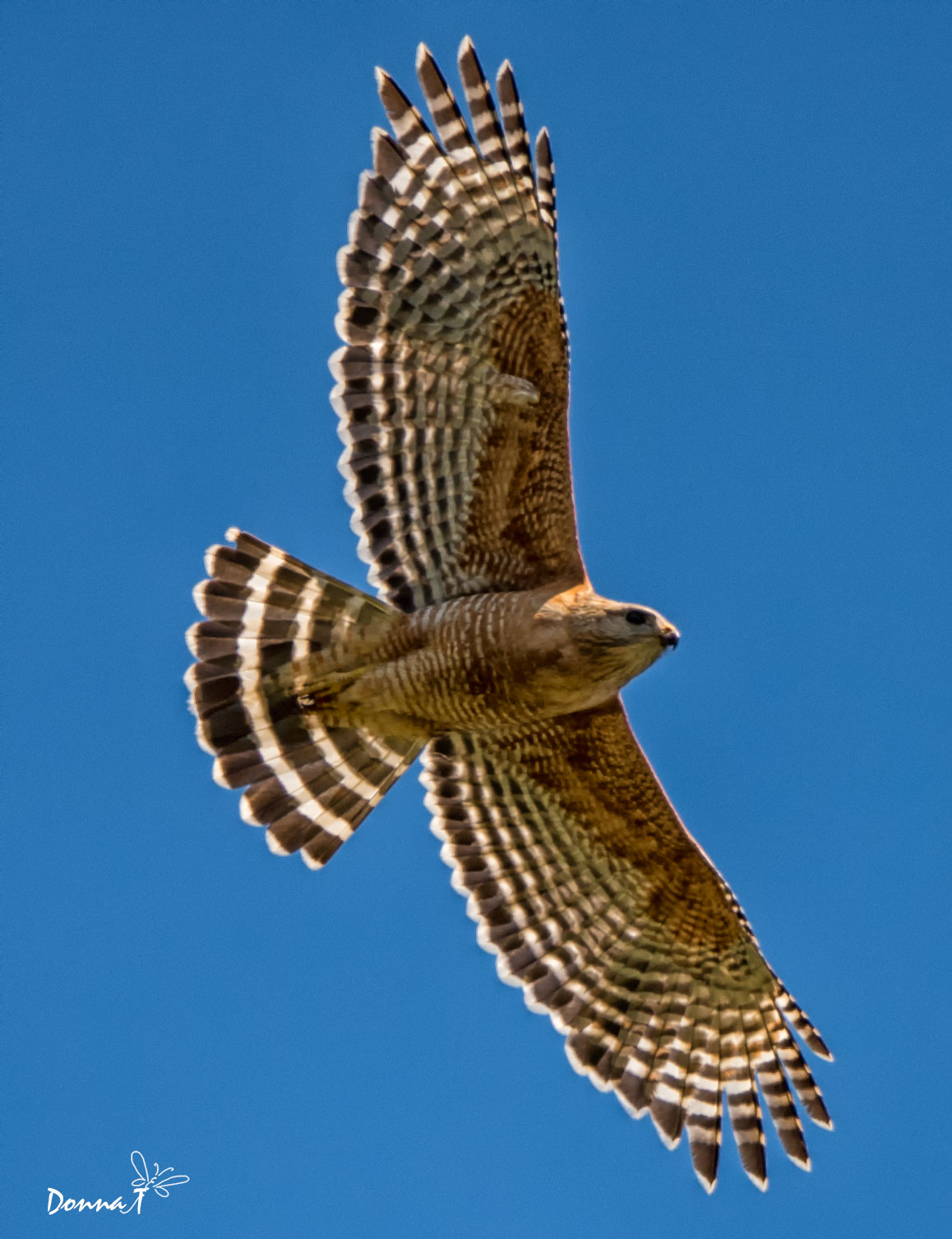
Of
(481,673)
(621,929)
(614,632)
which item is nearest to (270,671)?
(481,673)

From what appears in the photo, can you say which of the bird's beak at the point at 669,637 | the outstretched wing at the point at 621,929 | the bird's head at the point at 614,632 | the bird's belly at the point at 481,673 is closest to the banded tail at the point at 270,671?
the bird's belly at the point at 481,673

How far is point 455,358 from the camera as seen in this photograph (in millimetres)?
9023

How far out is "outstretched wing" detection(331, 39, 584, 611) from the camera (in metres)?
8.66

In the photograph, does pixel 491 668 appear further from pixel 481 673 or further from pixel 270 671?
pixel 270 671

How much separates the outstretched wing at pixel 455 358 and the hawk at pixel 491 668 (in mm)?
13

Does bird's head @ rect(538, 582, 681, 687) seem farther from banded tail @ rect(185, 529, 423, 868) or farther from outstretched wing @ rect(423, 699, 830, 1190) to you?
banded tail @ rect(185, 529, 423, 868)

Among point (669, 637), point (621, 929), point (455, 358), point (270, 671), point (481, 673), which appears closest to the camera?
point (669, 637)

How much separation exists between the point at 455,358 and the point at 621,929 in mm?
3400

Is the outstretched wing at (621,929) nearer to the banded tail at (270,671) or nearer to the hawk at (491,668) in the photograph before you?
the hawk at (491,668)

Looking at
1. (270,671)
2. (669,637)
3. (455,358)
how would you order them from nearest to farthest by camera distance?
(669,637) < (455,358) < (270,671)

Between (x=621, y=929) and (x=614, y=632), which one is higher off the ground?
(x=614, y=632)

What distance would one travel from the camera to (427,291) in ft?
29.1

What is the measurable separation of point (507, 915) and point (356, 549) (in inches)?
89.8

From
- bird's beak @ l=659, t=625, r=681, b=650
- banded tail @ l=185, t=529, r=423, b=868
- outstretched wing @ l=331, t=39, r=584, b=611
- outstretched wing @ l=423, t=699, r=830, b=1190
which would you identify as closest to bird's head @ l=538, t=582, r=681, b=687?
bird's beak @ l=659, t=625, r=681, b=650
